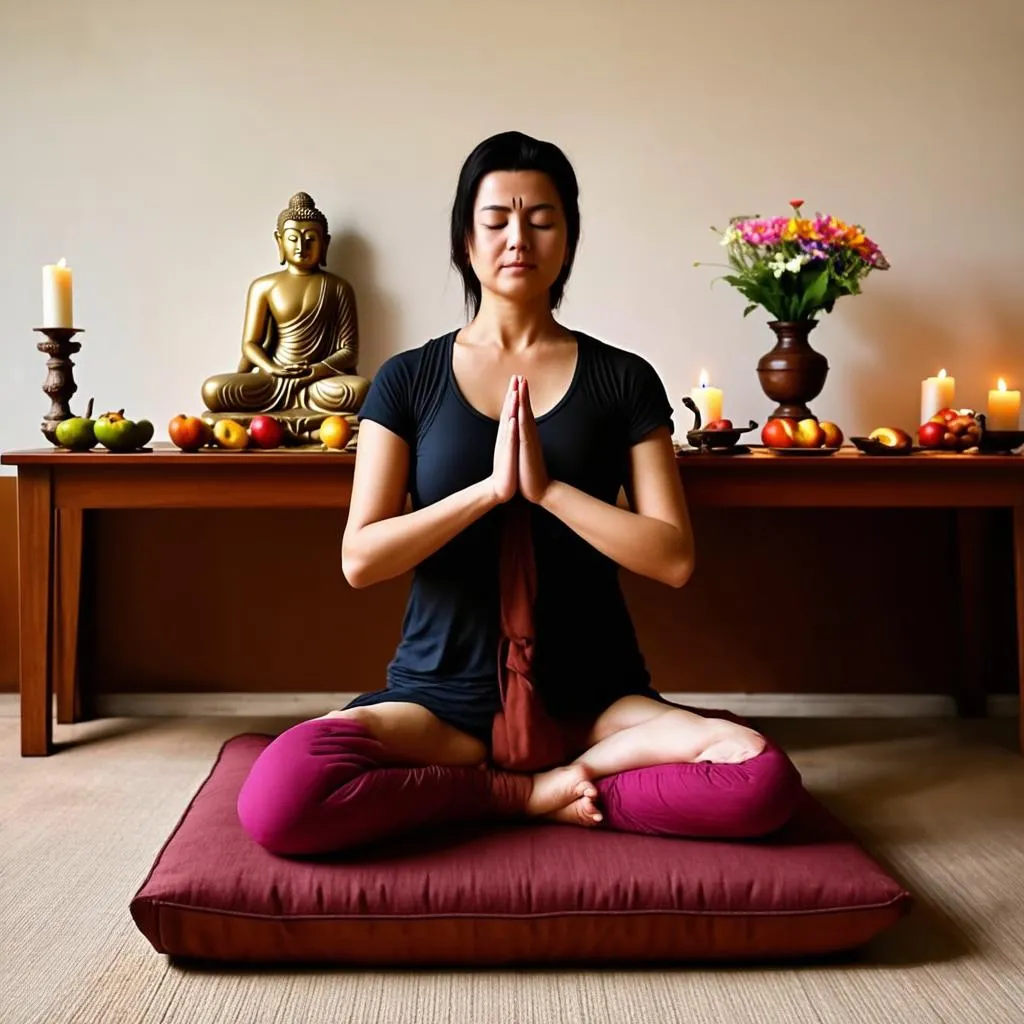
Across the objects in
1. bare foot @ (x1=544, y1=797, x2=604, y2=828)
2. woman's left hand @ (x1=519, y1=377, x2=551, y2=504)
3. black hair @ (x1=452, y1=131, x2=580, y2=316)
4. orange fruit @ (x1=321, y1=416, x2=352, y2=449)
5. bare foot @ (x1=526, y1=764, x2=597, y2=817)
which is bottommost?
bare foot @ (x1=544, y1=797, x2=604, y2=828)

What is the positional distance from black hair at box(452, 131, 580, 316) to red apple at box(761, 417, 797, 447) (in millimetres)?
705

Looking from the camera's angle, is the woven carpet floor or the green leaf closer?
the woven carpet floor

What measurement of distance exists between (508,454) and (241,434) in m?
0.92

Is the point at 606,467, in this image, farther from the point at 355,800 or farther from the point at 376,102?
the point at 376,102

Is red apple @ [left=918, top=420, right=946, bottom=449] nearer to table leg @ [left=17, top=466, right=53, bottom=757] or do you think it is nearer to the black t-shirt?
the black t-shirt

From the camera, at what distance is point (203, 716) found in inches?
113

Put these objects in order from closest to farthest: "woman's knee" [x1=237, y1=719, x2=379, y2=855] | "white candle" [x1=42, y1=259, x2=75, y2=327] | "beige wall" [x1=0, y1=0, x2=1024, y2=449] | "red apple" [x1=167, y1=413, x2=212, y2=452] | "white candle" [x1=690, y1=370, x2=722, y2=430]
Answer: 1. "woman's knee" [x1=237, y1=719, x2=379, y2=855]
2. "red apple" [x1=167, y1=413, x2=212, y2=452]
3. "white candle" [x1=42, y1=259, x2=75, y2=327]
4. "white candle" [x1=690, y1=370, x2=722, y2=430]
5. "beige wall" [x1=0, y1=0, x2=1024, y2=449]

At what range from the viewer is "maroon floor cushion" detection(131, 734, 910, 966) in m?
1.55

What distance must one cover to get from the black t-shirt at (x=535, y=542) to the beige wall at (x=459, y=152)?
889 millimetres

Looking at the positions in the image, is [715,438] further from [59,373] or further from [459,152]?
[59,373]

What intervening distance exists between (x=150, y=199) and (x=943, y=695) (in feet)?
Answer: 7.73

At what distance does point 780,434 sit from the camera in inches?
95.3

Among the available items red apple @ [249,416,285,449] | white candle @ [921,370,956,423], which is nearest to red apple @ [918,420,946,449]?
white candle @ [921,370,956,423]

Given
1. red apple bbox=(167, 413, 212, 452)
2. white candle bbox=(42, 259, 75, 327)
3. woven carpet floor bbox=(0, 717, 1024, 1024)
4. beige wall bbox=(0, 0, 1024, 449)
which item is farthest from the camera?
beige wall bbox=(0, 0, 1024, 449)
